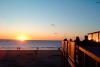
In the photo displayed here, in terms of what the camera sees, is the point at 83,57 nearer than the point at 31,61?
Yes

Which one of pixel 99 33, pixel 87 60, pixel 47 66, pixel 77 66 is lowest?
pixel 47 66

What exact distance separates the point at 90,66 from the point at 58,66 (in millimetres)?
14266

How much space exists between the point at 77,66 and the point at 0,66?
13726 millimetres

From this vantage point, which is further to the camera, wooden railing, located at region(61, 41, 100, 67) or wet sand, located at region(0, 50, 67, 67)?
wet sand, located at region(0, 50, 67, 67)

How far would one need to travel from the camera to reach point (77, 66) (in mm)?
8648

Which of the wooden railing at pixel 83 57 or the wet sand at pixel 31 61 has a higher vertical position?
the wooden railing at pixel 83 57

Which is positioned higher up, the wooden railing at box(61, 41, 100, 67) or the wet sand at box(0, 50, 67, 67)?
the wooden railing at box(61, 41, 100, 67)

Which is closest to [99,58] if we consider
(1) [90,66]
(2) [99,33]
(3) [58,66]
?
(1) [90,66]

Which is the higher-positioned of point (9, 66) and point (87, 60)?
point (87, 60)

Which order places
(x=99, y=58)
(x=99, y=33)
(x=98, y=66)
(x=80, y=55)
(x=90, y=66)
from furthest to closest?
(x=99, y=33), (x=80, y=55), (x=90, y=66), (x=98, y=66), (x=99, y=58)

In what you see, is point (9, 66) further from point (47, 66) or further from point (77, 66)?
point (77, 66)

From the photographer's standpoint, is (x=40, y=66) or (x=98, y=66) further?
(x=40, y=66)

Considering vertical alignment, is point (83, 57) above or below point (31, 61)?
above

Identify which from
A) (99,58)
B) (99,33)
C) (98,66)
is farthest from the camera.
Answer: (99,33)
